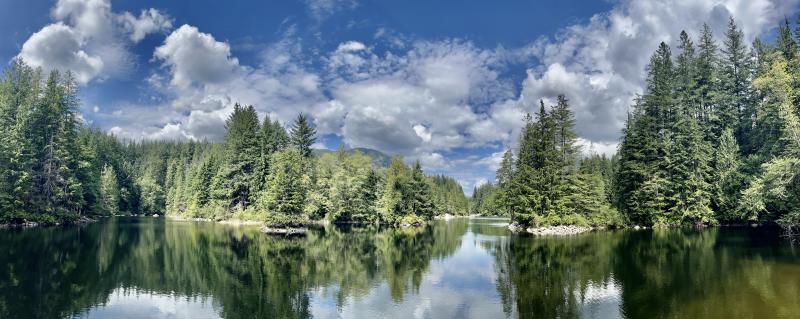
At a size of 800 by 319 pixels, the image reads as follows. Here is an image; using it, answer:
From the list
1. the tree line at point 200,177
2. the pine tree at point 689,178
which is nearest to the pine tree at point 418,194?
the tree line at point 200,177

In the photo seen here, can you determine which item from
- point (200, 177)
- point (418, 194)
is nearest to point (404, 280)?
point (418, 194)

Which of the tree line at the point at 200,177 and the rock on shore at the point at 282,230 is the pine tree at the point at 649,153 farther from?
the rock on shore at the point at 282,230

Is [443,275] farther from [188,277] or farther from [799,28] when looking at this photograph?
[799,28]

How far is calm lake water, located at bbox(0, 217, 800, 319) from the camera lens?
61.1 ft

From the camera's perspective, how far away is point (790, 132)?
119ft

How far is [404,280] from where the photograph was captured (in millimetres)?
25672

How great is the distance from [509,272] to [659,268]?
29.9 ft

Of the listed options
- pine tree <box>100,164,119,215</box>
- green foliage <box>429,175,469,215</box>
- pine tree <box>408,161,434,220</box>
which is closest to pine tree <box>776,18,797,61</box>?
pine tree <box>408,161,434,220</box>

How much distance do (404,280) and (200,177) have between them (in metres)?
87.0

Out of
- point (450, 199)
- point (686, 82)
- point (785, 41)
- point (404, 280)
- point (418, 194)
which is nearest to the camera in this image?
point (404, 280)

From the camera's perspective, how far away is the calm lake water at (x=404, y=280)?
18.6m

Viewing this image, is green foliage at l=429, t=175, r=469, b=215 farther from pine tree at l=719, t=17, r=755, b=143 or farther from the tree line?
pine tree at l=719, t=17, r=755, b=143

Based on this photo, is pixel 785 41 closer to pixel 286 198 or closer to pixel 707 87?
pixel 707 87

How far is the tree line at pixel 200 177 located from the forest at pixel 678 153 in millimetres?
29379
